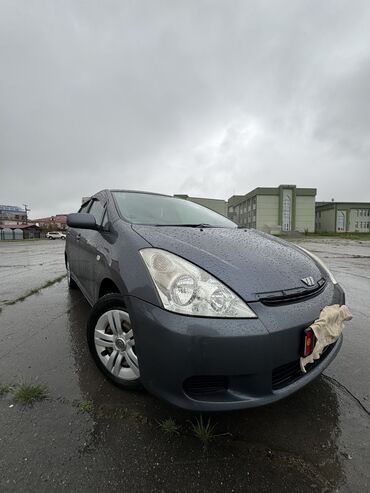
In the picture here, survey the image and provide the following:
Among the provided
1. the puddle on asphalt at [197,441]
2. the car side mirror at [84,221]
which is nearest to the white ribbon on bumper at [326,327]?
the puddle on asphalt at [197,441]

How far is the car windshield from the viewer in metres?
2.43

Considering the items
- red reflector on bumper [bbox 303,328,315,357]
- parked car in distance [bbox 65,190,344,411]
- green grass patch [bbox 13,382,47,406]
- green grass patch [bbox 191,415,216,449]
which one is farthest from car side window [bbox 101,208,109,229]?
red reflector on bumper [bbox 303,328,315,357]

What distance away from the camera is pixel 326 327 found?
62.1 inches

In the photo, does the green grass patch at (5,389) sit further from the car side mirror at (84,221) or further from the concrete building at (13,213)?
the concrete building at (13,213)

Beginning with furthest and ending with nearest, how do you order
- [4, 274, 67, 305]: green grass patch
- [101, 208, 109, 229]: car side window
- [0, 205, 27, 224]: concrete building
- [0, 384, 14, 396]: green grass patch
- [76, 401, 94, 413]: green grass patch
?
[0, 205, 27, 224]: concrete building, [4, 274, 67, 305]: green grass patch, [101, 208, 109, 229]: car side window, [0, 384, 14, 396]: green grass patch, [76, 401, 94, 413]: green grass patch

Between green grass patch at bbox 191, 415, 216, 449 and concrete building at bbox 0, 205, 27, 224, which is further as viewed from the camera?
concrete building at bbox 0, 205, 27, 224

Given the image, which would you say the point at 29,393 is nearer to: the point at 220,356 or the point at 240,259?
the point at 220,356

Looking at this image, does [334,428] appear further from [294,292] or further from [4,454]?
[4,454]

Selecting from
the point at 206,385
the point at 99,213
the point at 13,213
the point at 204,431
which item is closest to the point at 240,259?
the point at 206,385

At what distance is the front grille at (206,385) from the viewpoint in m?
1.37

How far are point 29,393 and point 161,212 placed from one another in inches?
71.4

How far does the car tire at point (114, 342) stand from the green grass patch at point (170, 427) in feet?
0.94

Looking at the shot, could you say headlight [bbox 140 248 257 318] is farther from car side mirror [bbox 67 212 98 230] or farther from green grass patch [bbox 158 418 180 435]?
car side mirror [bbox 67 212 98 230]

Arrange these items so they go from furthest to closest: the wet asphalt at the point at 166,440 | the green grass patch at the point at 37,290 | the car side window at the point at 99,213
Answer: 1. the green grass patch at the point at 37,290
2. the car side window at the point at 99,213
3. the wet asphalt at the point at 166,440
